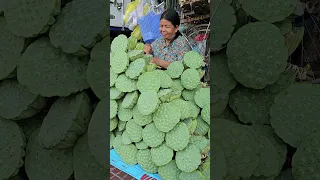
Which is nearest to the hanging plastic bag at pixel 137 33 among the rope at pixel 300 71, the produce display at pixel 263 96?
the produce display at pixel 263 96

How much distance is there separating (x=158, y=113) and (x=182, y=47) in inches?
8.5

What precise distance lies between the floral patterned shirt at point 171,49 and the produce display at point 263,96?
14cm

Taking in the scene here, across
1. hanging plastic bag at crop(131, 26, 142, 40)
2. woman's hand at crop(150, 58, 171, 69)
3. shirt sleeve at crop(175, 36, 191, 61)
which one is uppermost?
hanging plastic bag at crop(131, 26, 142, 40)

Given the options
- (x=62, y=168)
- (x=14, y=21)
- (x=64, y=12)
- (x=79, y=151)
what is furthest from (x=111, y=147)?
(x=14, y=21)

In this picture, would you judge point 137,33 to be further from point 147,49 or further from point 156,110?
point 156,110

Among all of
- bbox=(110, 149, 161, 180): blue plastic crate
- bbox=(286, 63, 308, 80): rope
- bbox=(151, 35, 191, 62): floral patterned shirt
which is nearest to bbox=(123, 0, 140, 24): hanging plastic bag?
bbox=(151, 35, 191, 62): floral patterned shirt

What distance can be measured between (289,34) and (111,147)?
70 centimetres

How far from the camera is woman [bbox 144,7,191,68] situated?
0.91 meters

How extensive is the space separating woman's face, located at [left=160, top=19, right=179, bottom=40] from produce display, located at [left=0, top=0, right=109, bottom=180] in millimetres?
197

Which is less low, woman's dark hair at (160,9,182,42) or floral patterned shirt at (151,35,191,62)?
woman's dark hair at (160,9,182,42)

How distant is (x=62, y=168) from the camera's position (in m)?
1.17

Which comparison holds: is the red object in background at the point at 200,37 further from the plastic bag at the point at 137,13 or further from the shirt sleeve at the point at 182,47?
the plastic bag at the point at 137,13

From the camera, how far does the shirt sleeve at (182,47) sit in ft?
2.98

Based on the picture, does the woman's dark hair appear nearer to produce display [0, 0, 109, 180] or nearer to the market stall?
the market stall
